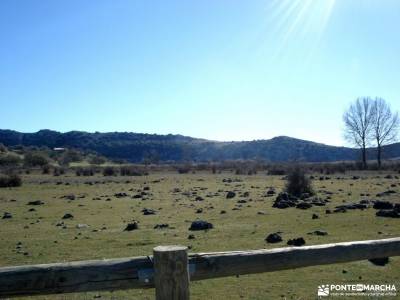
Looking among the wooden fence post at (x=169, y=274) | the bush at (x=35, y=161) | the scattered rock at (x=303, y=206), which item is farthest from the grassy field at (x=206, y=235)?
the bush at (x=35, y=161)

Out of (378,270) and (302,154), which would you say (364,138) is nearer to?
(378,270)

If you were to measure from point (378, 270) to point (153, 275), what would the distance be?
8.32 m

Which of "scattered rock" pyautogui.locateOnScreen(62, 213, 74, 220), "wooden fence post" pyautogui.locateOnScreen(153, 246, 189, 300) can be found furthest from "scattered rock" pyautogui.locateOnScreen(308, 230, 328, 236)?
"wooden fence post" pyautogui.locateOnScreen(153, 246, 189, 300)

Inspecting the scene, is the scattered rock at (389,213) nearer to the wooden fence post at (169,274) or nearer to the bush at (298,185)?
the bush at (298,185)

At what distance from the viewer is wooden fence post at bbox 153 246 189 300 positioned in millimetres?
3889

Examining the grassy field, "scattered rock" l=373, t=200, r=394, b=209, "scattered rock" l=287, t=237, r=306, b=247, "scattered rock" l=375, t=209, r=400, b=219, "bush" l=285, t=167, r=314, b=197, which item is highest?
"bush" l=285, t=167, r=314, b=197

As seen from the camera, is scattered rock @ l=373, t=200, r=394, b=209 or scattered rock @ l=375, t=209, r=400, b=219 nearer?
scattered rock @ l=375, t=209, r=400, b=219

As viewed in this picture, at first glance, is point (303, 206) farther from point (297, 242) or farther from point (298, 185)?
point (297, 242)

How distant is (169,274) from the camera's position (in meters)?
3.90

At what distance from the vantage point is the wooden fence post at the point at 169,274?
3.89 metres

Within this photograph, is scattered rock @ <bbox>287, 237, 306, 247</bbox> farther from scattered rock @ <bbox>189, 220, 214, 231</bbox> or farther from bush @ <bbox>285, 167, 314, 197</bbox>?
bush @ <bbox>285, 167, 314, 197</bbox>

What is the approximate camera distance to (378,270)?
10.8 meters

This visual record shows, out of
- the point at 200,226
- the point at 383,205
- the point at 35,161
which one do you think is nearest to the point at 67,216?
the point at 200,226

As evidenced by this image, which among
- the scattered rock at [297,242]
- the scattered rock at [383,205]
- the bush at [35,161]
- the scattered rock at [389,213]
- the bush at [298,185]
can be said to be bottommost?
the scattered rock at [297,242]
